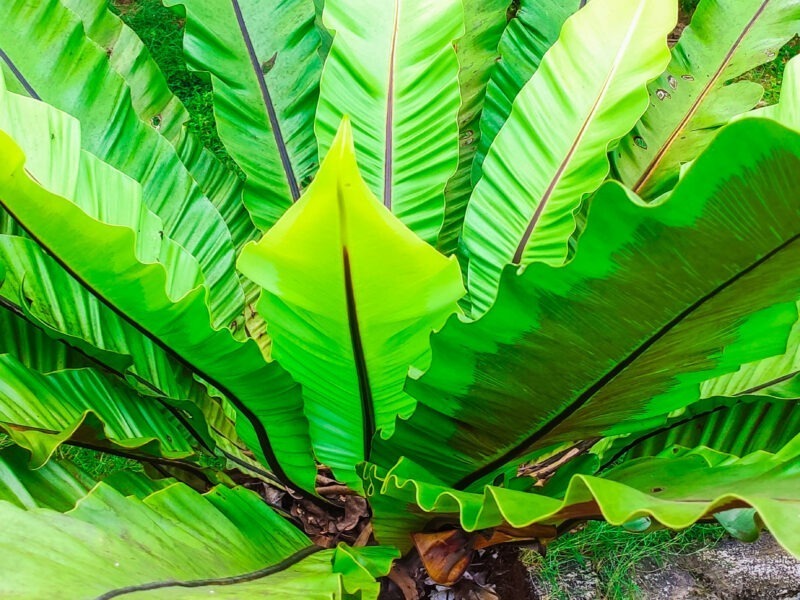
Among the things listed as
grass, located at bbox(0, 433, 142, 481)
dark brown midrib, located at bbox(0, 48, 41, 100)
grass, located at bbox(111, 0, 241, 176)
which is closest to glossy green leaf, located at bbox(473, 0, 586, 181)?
dark brown midrib, located at bbox(0, 48, 41, 100)

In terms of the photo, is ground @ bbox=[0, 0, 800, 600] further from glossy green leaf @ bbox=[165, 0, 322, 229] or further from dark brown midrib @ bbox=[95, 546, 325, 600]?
dark brown midrib @ bbox=[95, 546, 325, 600]

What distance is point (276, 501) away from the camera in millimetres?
1205

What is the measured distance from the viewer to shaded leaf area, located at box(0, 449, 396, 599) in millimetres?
533

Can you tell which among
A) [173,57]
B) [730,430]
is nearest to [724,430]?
[730,430]

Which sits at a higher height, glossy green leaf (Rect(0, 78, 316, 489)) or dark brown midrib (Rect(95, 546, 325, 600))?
glossy green leaf (Rect(0, 78, 316, 489))

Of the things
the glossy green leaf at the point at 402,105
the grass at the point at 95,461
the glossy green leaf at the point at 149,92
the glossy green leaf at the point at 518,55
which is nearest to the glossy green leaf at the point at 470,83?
the glossy green leaf at the point at 518,55

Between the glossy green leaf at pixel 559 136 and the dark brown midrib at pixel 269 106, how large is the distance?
31cm

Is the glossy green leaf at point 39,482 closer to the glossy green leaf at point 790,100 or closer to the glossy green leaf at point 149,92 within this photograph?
the glossy green leaf at point 149,92

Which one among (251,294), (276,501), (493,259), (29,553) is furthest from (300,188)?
(29,553)

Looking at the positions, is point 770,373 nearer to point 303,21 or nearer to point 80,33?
point 303,21

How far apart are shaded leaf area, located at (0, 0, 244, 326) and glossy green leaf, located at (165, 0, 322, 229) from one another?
131mm

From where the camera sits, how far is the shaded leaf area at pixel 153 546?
0.53 metres

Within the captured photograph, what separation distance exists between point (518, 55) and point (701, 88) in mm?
320

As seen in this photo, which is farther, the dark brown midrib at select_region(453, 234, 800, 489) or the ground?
the ground
